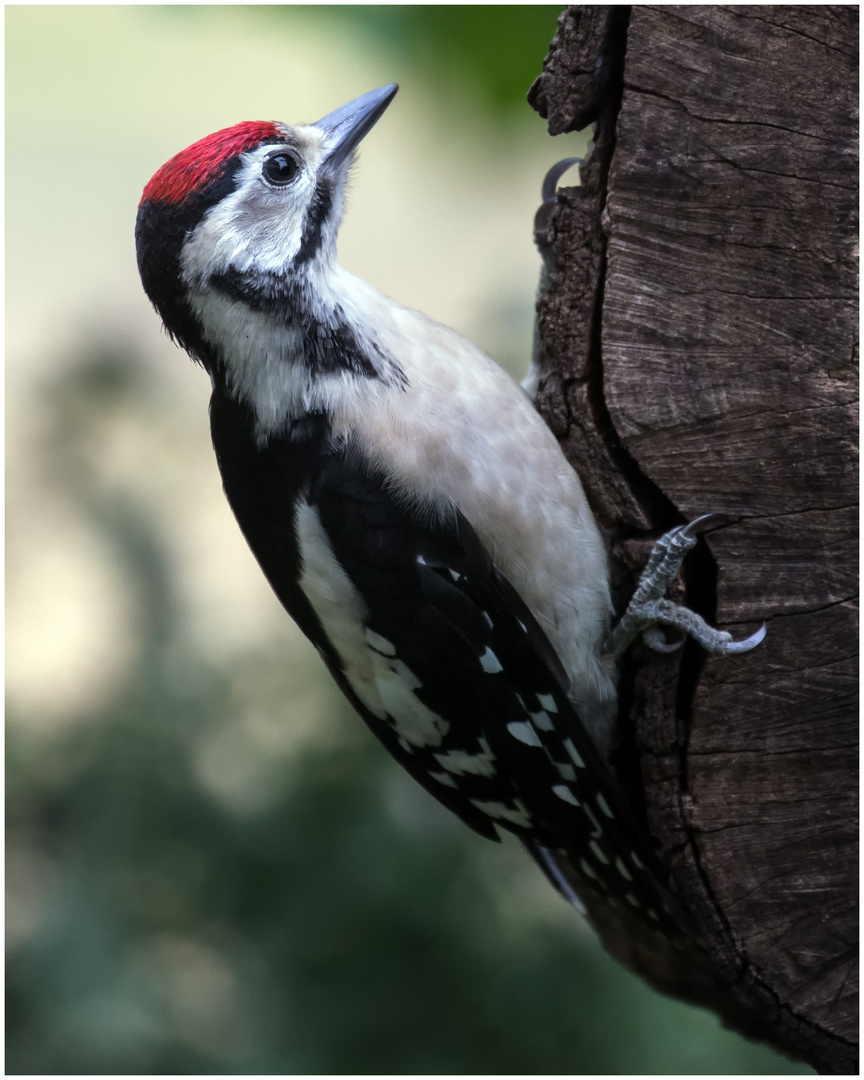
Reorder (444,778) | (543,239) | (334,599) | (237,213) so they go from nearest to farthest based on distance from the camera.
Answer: (237,213) → (334,599) → (444,778) → (543,239)

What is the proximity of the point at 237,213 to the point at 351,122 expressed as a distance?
12.3 inches

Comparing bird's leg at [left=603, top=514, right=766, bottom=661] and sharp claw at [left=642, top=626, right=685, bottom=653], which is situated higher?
bird's leg at [left=603, top=514, right=766, bottom=661]

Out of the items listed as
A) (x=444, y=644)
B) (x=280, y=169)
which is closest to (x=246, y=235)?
(x=280, y=169)

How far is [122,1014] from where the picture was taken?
1936 mm

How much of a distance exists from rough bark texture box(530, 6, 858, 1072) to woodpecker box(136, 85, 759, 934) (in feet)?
0.28

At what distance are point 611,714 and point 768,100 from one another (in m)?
1.04

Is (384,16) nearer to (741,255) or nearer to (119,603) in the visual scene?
(741,255)

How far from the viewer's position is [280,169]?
1531 millimetres

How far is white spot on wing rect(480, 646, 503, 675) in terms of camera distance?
59.4 inches

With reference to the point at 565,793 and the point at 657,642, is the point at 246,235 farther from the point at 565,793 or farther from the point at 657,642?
the point at 565,793

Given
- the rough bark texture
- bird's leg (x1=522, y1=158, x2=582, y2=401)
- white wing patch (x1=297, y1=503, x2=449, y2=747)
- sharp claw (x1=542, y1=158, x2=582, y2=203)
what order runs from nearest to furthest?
the rough bark texture
white wing patch (x1=297, y1=503, x2=449, y2=747)
bird's leg (x1=522, y1=158, x2=582, y2=401)
sharp claw (x1=542, y1=158, x2=582, y2=203)

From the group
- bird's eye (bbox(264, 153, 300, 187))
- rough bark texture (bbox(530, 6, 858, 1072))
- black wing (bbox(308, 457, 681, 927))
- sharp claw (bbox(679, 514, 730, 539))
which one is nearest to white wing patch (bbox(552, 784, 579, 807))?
black wing (bbox(308, 457, 681, 927))

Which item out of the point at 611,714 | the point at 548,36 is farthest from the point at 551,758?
the point at 548,36

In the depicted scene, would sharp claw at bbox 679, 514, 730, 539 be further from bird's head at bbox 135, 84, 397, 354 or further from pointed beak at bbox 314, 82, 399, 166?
pointed beak at bbox 314, 82, 399, 166
